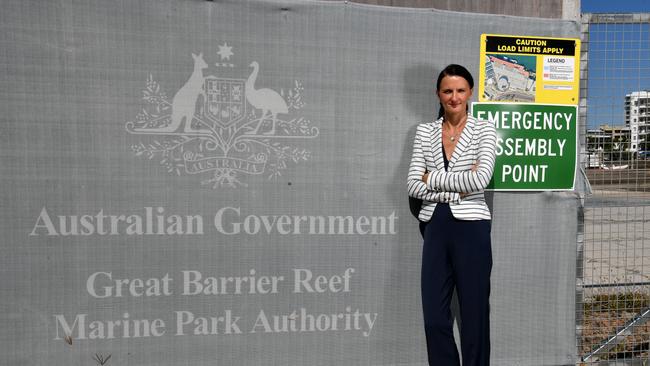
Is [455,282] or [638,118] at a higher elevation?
[638,118]

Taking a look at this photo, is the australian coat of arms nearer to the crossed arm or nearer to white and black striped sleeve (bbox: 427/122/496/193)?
the crossed arm

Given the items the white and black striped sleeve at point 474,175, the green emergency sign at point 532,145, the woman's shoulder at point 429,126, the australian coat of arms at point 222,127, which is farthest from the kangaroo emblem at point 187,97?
the green emergency sign at point 532,145

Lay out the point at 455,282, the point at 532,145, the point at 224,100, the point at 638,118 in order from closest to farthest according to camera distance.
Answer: the point at 455,282 < the point at 224,100 < the point at 532,145 < the point at 638,118

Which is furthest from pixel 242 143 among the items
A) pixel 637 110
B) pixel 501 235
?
pixel 637 110

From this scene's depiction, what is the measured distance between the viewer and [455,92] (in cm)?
271

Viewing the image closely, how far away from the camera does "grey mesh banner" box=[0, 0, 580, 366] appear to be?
9.12 ft

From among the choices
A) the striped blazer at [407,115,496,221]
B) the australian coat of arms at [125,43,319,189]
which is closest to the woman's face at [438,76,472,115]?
the striped blazer at [407,115,496,221]

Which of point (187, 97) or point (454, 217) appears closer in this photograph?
point (454, 217)

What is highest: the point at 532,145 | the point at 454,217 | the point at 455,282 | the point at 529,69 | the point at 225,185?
the point at 529,69

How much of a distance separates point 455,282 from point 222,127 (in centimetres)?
159

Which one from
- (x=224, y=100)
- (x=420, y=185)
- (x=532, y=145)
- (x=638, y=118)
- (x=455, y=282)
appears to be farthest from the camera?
(x=638, y=118)

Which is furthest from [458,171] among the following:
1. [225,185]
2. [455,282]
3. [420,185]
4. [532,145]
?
[225,185]

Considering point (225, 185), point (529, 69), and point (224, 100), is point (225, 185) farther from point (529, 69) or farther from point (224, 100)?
point (529, 69)

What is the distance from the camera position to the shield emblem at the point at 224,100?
114 inches
